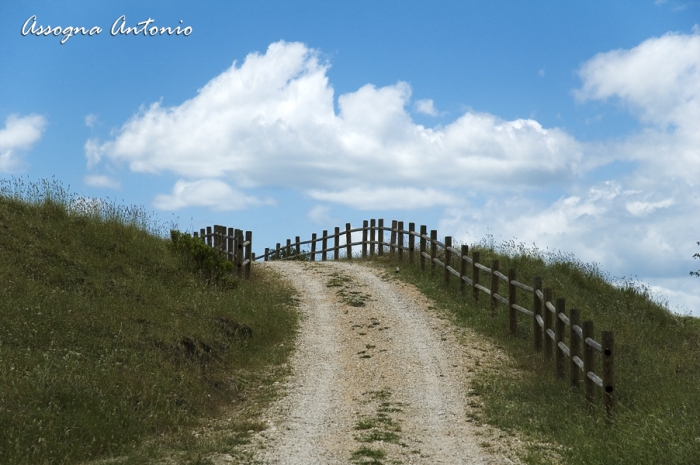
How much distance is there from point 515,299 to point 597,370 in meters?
2.64

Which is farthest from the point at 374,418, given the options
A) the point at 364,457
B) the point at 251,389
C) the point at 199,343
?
the point at 199,343

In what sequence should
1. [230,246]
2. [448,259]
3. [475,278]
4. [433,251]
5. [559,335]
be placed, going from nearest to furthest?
[559,335] → [475,278] → [448,259] → [433,251] → [230,246]

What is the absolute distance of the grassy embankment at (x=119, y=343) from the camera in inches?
368

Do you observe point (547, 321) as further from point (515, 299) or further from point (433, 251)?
point (433, 251)

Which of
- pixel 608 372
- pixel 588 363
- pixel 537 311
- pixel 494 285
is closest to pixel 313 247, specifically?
pixel 494 285

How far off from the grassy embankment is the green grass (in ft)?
13.9

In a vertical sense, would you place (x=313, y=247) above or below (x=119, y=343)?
above

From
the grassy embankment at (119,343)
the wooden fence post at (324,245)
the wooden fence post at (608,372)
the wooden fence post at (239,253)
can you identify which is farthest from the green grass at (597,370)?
the wooden fence post at (324,245)

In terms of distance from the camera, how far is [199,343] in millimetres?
13922

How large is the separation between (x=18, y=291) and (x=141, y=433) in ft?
20.4

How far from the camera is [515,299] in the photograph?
16734 millimetres

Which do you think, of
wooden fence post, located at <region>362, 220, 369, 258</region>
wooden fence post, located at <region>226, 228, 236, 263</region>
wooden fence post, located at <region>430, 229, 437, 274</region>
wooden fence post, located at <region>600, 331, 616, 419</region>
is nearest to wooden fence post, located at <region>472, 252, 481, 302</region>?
wooden fence post, located at <region>430, 229, 437, 274</region>

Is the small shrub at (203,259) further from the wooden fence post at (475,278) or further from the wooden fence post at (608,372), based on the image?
the wooden fence post at (608,372)

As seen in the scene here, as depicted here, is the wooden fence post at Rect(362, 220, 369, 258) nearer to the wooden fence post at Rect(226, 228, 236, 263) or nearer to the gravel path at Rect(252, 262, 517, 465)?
the wooden fence post at Rect(226, 228, 236, 263)
